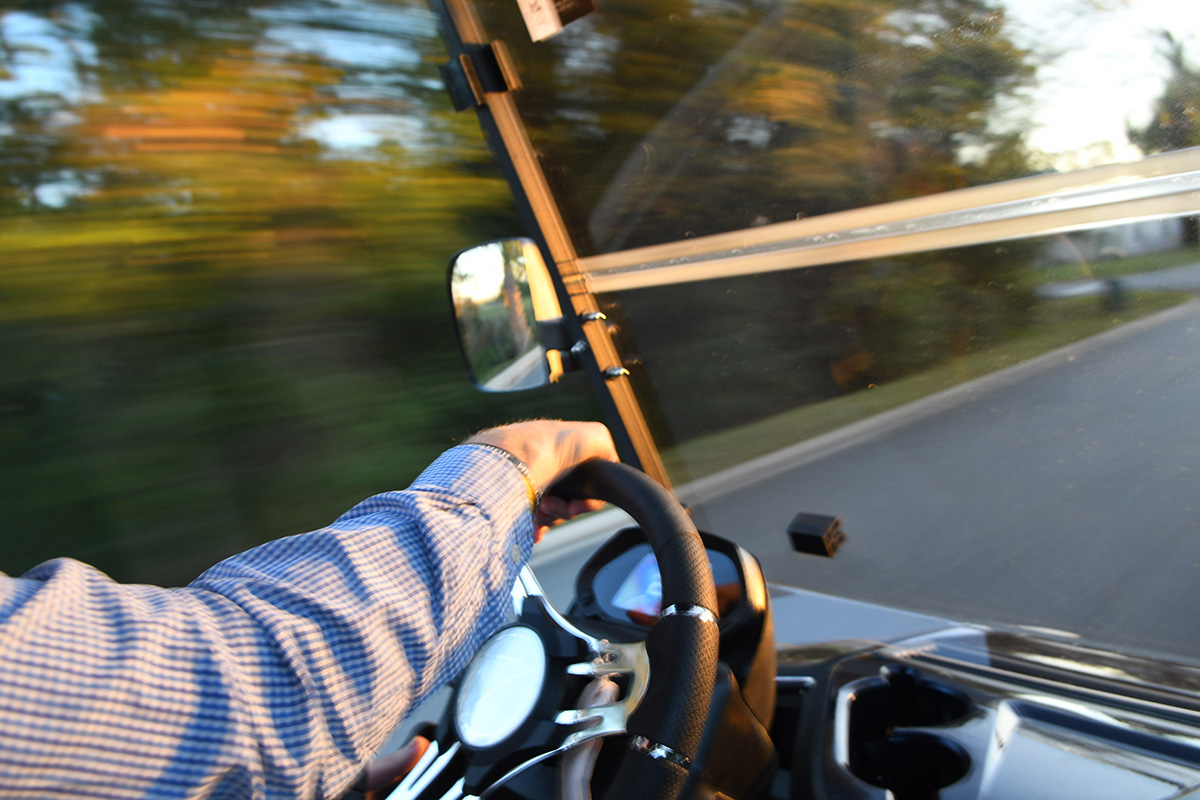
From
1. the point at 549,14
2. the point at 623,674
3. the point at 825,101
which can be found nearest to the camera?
the point at 623,674

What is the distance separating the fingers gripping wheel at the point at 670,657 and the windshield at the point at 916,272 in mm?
395

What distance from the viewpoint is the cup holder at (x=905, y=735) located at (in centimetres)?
118

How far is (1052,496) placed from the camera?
44.0 inches

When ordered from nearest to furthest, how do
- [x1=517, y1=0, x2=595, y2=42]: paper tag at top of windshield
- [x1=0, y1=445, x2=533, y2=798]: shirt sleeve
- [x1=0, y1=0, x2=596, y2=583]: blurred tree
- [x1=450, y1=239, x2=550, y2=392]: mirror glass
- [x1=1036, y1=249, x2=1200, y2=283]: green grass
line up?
[x1=0, y1=445, x2=533, y2=798]: shirt sleeve, [x1=1036, y1=249, x2=1200, y2=283]: green grass, [x1=517, y1=0, x2=595, y2=42]: paper tag at top of windshield, [x1=450, y1=239, x2=550, y2=392]: mirror glass, [x1=0, y1=0, x2=596, y2=583]: blurred tree

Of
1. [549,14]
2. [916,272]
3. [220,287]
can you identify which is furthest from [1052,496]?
[220,287]

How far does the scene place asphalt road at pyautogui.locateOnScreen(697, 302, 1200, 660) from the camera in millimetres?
1008

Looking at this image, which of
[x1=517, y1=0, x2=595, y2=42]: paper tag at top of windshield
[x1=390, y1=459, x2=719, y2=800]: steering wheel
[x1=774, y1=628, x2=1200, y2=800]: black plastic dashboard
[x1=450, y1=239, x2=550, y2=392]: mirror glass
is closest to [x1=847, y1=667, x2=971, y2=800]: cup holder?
[x1=774, y1=628, x2=1200, y2=800]: black plastic dashboard

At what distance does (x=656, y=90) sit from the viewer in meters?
1.41

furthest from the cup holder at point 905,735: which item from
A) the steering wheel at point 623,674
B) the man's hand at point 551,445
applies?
the man's hand at point 551,445

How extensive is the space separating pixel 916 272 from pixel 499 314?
780 millimetres

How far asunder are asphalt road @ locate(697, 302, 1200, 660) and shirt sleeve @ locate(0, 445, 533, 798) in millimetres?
563

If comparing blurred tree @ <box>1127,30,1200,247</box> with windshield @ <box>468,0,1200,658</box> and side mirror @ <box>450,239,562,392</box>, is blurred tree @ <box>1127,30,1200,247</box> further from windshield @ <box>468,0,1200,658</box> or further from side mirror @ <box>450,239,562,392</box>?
side mirror @ <box>450,239,562,392</box>

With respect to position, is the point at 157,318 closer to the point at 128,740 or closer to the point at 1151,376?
the point at 128,740

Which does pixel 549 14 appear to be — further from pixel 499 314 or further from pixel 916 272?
pixel 916 272
